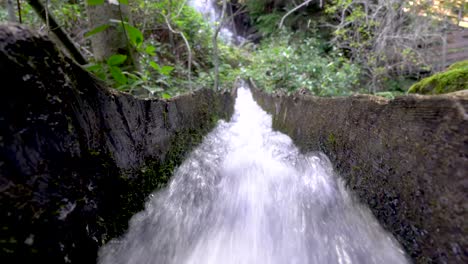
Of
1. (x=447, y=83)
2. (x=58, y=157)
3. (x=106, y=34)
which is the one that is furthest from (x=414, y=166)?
(x=106, y=34)

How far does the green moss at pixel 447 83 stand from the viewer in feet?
5.92

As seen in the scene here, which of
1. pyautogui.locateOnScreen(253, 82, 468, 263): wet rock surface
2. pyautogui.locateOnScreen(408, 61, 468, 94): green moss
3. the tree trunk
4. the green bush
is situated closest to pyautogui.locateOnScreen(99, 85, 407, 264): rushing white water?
pyautogui.locateOnScreen(253, 82, 468, 263): wet rock surface

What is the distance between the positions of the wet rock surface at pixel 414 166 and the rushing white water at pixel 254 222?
5.4 inches

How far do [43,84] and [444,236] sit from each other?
4.52ft

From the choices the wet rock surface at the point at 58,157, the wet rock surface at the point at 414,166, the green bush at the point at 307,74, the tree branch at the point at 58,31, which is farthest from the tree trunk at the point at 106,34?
the green bush at the point at 307,74

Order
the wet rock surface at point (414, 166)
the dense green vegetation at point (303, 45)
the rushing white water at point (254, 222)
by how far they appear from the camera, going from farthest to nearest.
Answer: the dense green vegetation at point (303, 45) < the rushing white water at point (254, 222) < the wet rock surface at point (414, 166)

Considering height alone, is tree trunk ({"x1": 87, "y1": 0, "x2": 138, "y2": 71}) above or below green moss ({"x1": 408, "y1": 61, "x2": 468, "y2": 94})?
above

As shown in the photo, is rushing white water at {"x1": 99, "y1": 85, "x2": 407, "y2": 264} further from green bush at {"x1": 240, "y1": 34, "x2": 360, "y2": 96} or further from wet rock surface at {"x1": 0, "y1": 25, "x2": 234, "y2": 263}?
green bush at {"x1": 240, "y1": 34, "x2": 360, "y2": 96}

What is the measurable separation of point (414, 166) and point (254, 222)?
86 centimetres

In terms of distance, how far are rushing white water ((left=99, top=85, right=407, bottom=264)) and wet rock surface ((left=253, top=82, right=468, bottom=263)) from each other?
14cm

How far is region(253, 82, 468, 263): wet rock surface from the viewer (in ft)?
2.62

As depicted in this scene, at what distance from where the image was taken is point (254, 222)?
1450 millimetres

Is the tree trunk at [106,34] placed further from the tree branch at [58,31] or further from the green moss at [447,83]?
the green moss at [447,83]

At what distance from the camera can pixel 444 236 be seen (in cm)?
83
